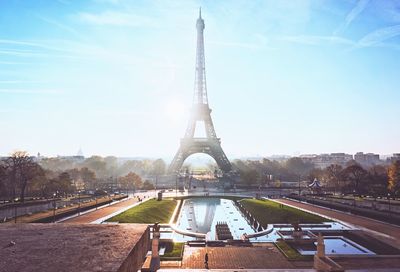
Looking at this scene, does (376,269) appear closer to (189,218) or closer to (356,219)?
(356,219)

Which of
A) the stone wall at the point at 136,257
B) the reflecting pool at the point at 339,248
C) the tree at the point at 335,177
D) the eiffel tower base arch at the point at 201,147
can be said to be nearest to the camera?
the stone wall at the point at 136,257

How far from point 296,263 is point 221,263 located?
4.35 m

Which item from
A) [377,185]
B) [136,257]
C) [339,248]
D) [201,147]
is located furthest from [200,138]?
[136,257]

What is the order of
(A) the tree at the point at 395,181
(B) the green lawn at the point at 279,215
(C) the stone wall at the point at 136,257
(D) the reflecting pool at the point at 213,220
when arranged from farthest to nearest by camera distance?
(A) the tree at the point at 395,181, (B) the green lawn at the point at 279,215, (D) the reflecting pool at the point at 213,220, (C) the stone wall at the point at 136,257

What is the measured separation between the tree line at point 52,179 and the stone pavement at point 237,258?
999 inches

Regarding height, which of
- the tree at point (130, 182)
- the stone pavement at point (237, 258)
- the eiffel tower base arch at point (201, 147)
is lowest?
the stone pavement at point (237, 258)

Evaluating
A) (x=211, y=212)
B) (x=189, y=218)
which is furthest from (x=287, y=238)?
(x=211, y=212)

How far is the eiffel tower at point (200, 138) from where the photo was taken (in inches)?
2803

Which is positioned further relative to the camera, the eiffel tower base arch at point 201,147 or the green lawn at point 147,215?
the eiffel tower base arch at point 201,147

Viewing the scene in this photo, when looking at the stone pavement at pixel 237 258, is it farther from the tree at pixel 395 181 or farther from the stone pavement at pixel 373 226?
the tree at pixel 395 181

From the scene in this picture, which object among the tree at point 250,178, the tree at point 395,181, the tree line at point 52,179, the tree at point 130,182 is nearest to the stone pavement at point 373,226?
the tree at point 395,181

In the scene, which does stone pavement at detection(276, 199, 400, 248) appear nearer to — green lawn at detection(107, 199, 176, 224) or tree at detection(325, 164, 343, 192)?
green lawn at detection(107, 199, 176, 224)

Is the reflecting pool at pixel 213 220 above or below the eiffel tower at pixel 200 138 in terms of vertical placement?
below

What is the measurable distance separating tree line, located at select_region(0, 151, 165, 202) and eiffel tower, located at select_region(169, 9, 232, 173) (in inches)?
464
